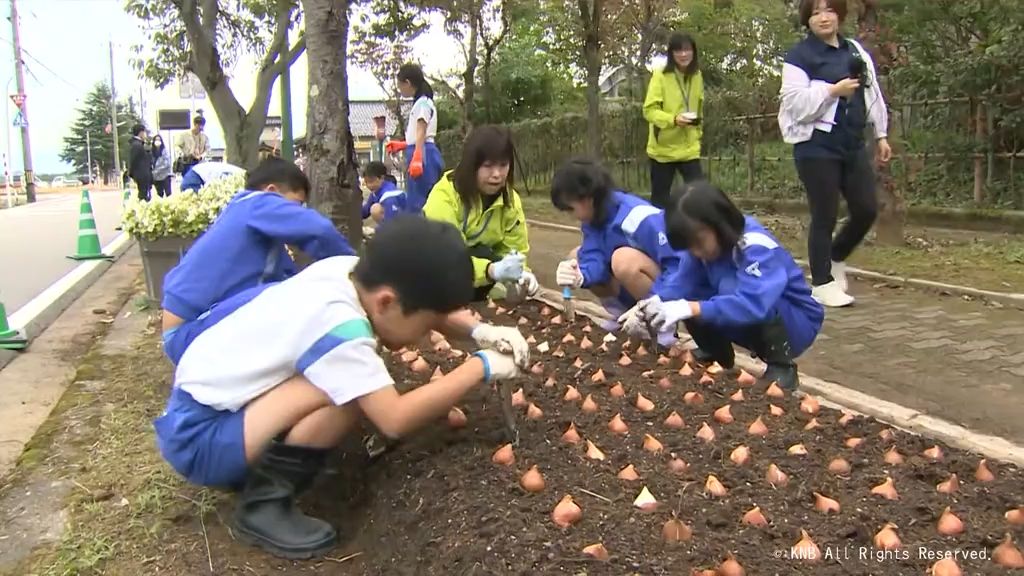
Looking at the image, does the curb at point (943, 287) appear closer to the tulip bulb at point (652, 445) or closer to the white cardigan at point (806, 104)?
the white cardigan at point (806, 104)

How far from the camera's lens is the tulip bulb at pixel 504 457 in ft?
7.72

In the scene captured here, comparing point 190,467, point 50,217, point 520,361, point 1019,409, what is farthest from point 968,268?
point 50,217

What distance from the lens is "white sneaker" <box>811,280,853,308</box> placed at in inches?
206

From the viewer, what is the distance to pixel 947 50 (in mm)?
8719

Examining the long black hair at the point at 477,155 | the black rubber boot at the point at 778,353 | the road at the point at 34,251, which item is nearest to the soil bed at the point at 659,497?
the black rubber boot at the point at 778,353

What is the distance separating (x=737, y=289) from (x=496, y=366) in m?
1.20

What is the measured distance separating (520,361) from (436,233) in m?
0.48

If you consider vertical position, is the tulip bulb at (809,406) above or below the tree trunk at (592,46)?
below

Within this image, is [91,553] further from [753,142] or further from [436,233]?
[753,142]

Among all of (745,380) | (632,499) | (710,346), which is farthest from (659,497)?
(710,346)

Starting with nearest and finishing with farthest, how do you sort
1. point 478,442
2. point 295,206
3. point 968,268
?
point 478,442, point 295,206, point 968,268

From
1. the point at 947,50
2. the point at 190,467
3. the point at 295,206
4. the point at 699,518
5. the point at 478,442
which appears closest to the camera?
the point at 699,518

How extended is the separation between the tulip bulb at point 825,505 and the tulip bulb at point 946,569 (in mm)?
302

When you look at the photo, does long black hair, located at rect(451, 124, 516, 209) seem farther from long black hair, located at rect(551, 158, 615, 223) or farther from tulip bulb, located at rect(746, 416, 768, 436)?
tulip bulb, located at rect(746, 416, 768, 436)
